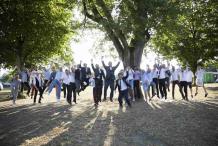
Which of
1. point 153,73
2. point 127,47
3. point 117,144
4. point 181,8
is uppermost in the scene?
point 181,8

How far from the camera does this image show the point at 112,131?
40.8 ft

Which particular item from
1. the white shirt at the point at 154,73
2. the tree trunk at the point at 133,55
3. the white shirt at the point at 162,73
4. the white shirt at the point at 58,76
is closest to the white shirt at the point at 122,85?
the white shirt at the point at 58,76

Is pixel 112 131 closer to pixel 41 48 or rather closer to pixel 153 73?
pixel 153 73

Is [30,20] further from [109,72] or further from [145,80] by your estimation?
[145,80]

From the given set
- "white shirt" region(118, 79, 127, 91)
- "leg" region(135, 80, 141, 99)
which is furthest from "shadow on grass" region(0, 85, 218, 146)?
"leg" region(135, 80, 141, 99)

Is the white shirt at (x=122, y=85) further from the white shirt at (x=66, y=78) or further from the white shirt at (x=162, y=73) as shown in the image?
the white shirt at (x=162, y=73)

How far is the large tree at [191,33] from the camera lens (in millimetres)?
23188

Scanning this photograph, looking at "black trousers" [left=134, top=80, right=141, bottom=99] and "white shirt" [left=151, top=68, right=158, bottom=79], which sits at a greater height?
"white shirt" [left=151, top=68, right=158, bottom=79]

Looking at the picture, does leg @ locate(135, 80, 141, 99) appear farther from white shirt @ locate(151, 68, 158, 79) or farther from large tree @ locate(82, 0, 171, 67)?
large tree @ locate(82, 0, 171, 67)

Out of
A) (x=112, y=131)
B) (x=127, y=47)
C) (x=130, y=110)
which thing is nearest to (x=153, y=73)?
(x=127, y=47)

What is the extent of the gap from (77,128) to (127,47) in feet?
43.7

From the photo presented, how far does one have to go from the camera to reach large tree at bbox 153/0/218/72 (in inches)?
913

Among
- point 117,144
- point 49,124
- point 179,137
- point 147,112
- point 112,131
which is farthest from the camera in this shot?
point 147,112

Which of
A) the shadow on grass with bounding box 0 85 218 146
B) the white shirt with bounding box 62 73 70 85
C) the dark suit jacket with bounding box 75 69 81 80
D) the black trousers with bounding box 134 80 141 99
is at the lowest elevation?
the shadow on grass with bounding box 0 85 218 146
